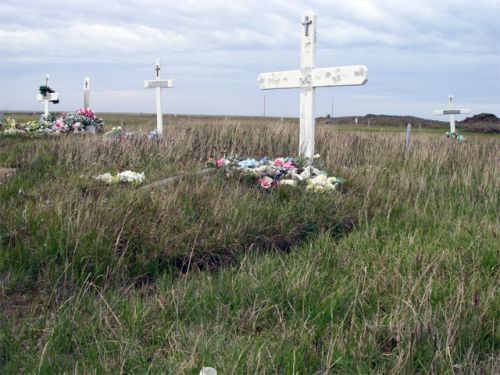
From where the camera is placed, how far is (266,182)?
6.18 meters

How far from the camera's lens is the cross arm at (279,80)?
344 inches

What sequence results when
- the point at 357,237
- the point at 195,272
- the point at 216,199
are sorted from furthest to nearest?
the point at 216,199 → the point at 357,237 → the point at 195,272

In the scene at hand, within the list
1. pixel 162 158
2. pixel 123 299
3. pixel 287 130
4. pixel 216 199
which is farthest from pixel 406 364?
pixel 287 130

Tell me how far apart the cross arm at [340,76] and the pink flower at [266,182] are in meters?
2.32

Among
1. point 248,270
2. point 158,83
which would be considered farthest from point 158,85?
point 248,270

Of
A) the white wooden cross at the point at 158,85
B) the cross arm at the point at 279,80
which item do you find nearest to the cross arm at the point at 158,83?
the white wooden cross at the point at 158,85

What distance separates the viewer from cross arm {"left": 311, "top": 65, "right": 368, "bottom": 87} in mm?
7703

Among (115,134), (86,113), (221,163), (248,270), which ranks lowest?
(248,270)

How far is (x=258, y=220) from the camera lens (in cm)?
501

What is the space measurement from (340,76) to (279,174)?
2137 mm

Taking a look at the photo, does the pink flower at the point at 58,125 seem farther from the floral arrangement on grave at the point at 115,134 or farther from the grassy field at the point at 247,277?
the grassy field at the point at 247,277

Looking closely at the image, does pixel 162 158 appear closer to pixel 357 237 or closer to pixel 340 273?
pixel 357 237

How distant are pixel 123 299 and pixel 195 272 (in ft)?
2.73

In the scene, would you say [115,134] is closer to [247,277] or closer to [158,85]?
[158,85]
